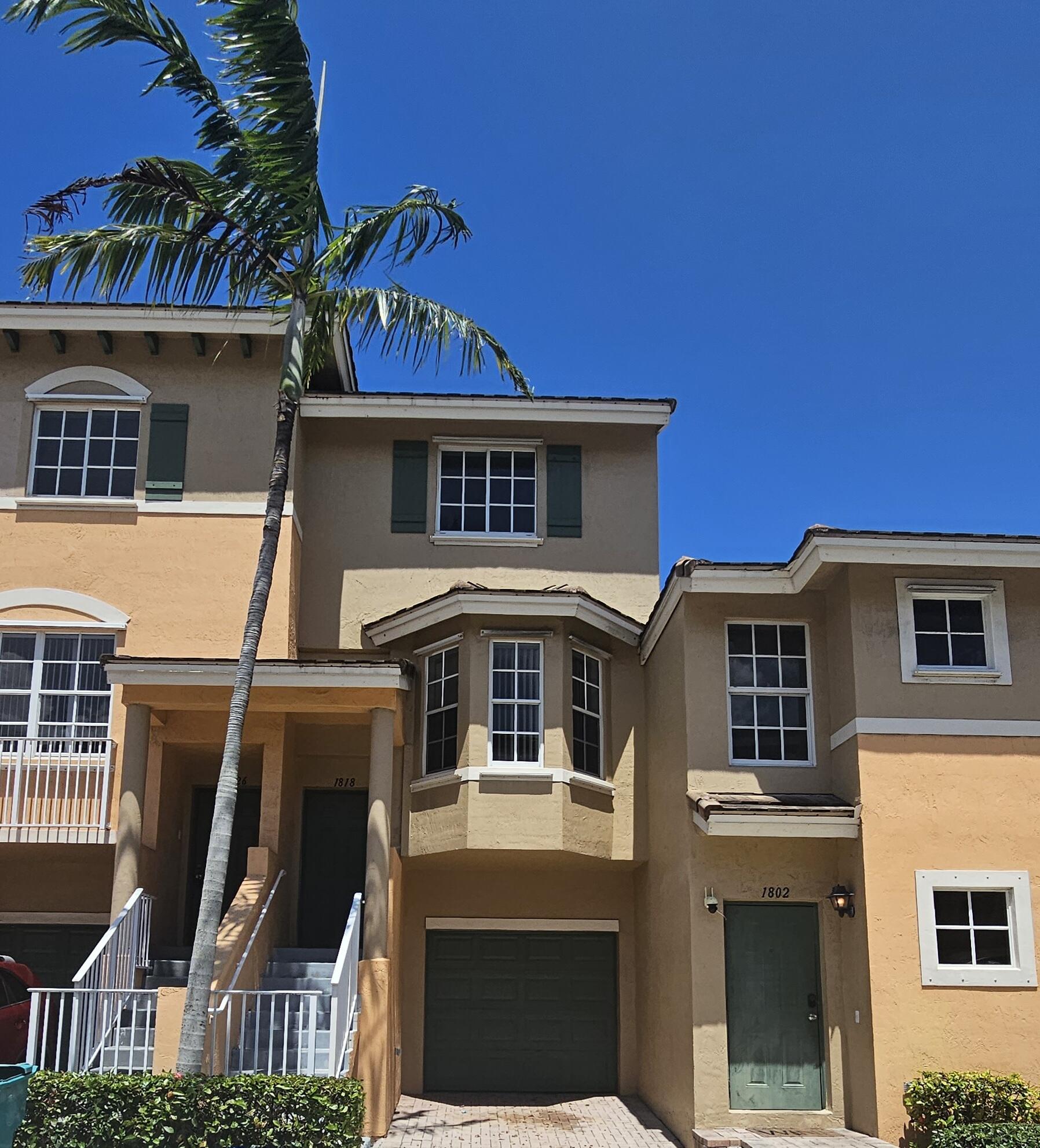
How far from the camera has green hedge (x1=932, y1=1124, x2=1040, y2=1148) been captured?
1170cm

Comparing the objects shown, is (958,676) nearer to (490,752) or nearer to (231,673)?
(490,752)

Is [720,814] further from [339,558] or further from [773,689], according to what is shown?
[339,558]

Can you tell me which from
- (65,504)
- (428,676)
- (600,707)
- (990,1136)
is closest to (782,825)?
(990,1136)

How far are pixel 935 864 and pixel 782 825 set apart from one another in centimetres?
157

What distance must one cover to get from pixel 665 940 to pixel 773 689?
128 inches

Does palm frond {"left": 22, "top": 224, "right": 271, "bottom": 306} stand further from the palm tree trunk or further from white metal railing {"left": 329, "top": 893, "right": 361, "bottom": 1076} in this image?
white metal railing {"left": 329, "top": 893, "right": 361, "bottom": 1076}

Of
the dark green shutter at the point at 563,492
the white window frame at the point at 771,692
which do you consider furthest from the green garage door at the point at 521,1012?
the dark green shutter at the point at 563,492

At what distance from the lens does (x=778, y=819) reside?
44.4 feet

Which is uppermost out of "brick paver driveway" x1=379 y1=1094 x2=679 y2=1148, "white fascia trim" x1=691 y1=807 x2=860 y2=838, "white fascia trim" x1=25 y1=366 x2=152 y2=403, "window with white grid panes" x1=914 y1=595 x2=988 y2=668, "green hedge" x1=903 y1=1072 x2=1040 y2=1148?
"white fascia trim" x1=25 y1=366 x2=152 y2=403

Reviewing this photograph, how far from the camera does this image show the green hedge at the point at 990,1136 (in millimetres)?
11695

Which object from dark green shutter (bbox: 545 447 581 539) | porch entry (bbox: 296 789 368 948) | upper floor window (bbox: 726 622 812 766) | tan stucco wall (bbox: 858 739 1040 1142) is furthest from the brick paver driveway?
dark green shutter (bbox: 545 447 581 539)

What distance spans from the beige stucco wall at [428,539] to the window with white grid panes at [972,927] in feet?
21.2

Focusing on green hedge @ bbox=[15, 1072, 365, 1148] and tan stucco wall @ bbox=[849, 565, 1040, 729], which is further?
tan stucco wall @ bbox=[849, 565, 1040, 729]

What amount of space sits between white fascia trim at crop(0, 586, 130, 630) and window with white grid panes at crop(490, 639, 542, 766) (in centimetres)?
492
